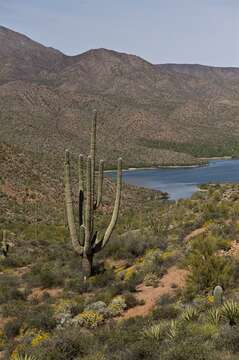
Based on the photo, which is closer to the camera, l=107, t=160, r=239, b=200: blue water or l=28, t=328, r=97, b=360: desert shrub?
l=28, t=328, r=97, b=360: desert shrub

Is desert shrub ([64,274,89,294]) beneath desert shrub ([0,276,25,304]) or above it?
above

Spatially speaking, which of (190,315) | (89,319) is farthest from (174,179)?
(190,315)

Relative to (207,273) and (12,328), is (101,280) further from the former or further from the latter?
(207,273)

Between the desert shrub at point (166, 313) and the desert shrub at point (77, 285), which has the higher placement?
the desert shrub at point (166, 313)

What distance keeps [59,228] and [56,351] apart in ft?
70.2

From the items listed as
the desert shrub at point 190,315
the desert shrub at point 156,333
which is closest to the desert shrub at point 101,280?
the desert shrub at point 190,315

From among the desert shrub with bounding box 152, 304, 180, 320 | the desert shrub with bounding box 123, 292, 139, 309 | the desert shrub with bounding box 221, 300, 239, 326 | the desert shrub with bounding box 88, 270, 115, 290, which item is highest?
the desert shrub with bounding box 221, 300, 239, 326

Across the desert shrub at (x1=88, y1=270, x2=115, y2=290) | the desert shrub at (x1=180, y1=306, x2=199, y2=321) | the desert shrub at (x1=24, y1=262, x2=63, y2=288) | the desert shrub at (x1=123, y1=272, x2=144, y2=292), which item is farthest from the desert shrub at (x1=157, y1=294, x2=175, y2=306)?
the desert shrub at (x1=24, y1=262, x2=63, y2=288)

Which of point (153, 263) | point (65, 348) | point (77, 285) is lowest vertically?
point (77, 285)

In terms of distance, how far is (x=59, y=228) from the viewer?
93.9ft

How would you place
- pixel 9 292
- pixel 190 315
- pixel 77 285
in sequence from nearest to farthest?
1. pixel 190 315
2. pixel 9 292
3. pixel 77 285

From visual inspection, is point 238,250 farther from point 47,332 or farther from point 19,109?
point 19,109

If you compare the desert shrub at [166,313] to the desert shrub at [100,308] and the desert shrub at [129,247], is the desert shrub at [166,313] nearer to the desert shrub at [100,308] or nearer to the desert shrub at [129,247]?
the desert shrub at [100,308]

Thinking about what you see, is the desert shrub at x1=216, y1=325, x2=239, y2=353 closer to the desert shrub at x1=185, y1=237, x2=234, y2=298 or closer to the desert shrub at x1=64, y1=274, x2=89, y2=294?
the desert shrub at x1=185, y1=237, x2=234, y2=298
